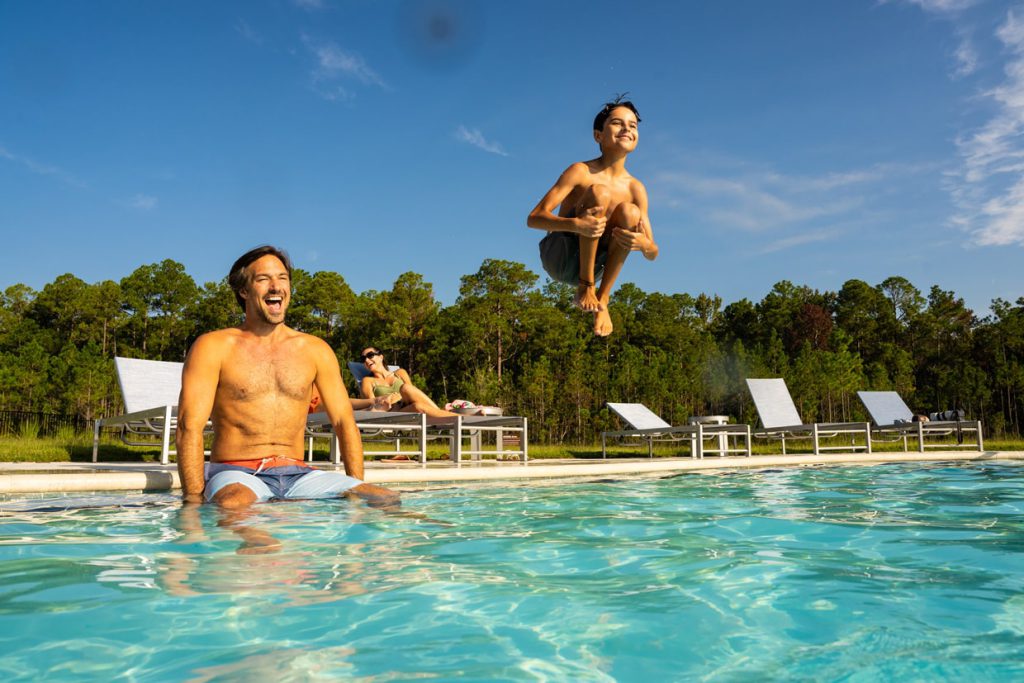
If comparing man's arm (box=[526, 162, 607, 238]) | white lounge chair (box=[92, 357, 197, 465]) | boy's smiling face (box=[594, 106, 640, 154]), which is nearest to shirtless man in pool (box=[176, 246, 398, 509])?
man's arm (box=[526, 162, 607, 238])

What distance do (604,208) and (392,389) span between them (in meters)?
5.88

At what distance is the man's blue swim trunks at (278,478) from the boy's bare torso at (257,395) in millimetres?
54

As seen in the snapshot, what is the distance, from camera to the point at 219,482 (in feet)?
11.6

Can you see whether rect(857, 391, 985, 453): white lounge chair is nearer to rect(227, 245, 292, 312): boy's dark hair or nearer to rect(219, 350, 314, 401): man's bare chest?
rect(219, 350, 314, 401): man's bare chest

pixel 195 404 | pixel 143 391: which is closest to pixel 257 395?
pixel 195 404

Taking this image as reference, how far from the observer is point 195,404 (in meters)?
3.50

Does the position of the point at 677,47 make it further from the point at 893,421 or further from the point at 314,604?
the point at 314,604

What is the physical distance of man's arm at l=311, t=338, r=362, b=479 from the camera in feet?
12.8

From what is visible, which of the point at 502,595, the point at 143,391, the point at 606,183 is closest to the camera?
the point at 502,595

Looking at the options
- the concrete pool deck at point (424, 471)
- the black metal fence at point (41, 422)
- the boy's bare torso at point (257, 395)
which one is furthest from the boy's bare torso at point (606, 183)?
the black metal fence at point (41, 422)

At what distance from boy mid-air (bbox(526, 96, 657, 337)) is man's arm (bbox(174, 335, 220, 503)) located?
6.59 ft

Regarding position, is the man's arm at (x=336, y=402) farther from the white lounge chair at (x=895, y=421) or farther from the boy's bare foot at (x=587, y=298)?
the white lounge chair at (x=895, y=421)

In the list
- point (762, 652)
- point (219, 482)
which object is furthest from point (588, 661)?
point (219, 482)

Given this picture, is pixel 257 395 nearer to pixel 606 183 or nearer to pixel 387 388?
pixel 606 183
